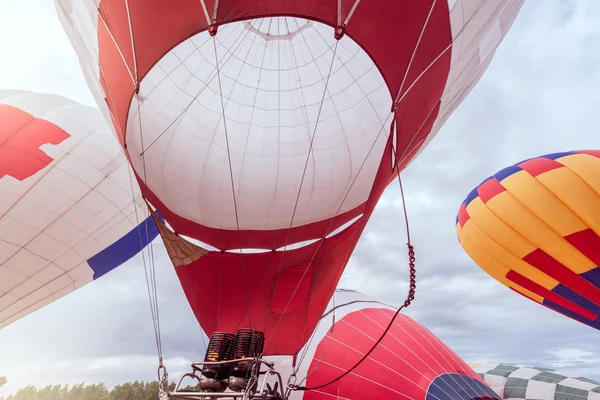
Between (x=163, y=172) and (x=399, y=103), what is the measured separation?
83.4 inches

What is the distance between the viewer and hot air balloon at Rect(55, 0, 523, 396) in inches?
125

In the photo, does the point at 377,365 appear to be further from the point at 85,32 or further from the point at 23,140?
the point at 23,140

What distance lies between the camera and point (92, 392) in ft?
59.5

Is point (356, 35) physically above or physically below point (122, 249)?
above

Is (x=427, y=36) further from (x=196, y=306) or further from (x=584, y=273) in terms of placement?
(x=584, y=273)

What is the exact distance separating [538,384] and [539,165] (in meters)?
4.22

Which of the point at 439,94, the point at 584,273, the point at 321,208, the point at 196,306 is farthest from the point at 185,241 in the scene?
the point at 584,273

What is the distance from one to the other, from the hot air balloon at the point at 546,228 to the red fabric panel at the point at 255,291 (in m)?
4.66

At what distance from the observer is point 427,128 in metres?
4.07

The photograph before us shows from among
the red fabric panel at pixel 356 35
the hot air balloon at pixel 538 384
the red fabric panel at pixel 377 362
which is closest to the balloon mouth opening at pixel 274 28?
the red fabric panel at pixel 356 35

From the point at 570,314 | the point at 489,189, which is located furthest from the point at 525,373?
the point at 489,189

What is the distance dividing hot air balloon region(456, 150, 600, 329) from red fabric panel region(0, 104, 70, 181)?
7134 millimetres

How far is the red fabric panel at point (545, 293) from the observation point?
823 cm

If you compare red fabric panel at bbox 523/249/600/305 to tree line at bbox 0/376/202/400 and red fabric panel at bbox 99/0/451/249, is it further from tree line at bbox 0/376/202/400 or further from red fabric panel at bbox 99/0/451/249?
tree line at bbox 0/376/202/400
